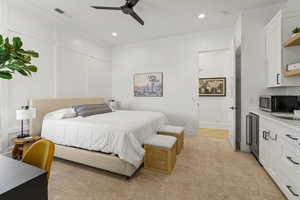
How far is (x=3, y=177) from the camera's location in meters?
0.83

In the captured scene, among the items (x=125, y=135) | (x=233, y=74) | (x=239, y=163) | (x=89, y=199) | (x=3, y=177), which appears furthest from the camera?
(x=233, y=74)

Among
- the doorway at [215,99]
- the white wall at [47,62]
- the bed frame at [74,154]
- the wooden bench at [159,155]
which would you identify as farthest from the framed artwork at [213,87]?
the bed frame at [74,154]

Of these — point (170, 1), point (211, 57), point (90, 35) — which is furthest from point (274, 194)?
point (90, 35)

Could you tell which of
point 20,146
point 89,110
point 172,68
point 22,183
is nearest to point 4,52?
point 22,183

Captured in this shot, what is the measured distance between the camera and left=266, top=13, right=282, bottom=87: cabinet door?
2.32m

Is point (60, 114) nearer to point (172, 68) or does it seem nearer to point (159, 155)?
point (159, 155)

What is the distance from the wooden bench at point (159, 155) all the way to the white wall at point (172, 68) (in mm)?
2194

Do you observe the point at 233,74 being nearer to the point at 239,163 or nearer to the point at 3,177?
the point at 239,163

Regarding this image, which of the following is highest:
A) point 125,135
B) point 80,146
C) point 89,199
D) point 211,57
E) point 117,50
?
point 117,50

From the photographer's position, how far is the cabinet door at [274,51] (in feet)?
7.62

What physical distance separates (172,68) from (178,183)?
11.1 ft

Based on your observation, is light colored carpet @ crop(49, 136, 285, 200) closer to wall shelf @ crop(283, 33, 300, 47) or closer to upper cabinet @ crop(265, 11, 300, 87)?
upper cabinet @ crop(265, 11, 300, 87)

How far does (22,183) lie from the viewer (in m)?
0.77

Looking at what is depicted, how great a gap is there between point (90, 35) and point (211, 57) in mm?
4208
